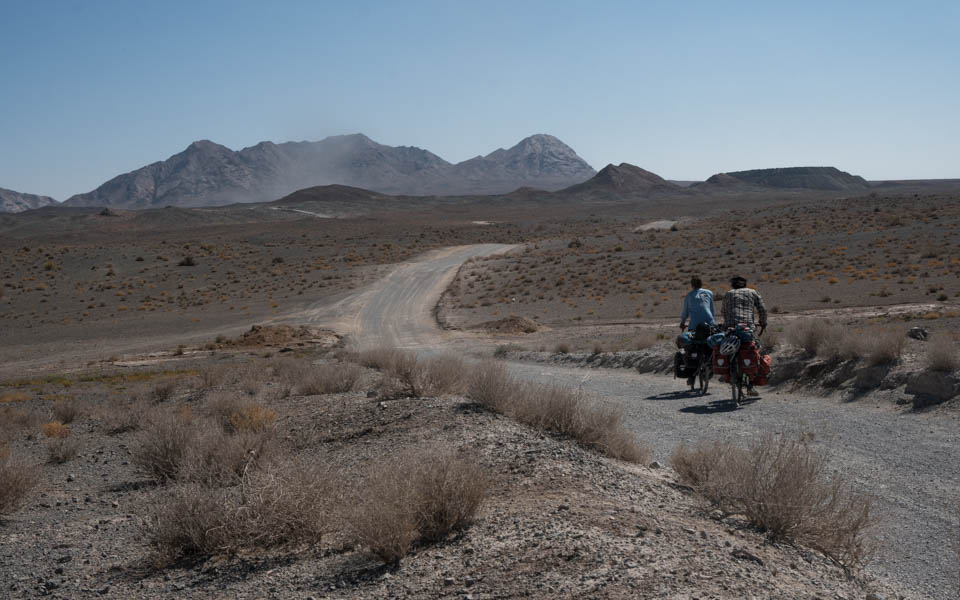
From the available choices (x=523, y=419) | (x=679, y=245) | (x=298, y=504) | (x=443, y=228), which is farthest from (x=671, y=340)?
(x=443, y=228)

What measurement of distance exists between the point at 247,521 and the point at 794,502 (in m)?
3.70

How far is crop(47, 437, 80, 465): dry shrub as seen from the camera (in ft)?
34.8

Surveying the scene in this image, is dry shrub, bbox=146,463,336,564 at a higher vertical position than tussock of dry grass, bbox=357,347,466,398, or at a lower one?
higher

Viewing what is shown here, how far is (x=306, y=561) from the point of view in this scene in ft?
16.4

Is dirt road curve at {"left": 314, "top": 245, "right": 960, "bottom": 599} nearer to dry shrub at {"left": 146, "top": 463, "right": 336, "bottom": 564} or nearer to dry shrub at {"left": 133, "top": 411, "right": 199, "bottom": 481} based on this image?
dry shrub at {"left": 146, "top": 463, "right": 336, "bottom": 564}

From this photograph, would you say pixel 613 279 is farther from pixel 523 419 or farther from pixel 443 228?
pixel 443 228

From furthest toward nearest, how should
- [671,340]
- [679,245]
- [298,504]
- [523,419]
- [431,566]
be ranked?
[679,245]
[671,340]
[523,419]
[298,504]
[431,566]

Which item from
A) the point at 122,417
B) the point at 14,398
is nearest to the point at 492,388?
the point at 122,417

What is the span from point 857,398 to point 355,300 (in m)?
39.9

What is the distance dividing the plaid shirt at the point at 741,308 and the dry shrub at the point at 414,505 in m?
6.90

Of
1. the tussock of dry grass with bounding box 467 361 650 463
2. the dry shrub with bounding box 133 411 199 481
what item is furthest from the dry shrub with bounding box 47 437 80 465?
the tussock of dry grass with bounding box 467 361 650 463

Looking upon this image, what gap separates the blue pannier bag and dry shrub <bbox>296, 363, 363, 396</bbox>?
6306 millimetres

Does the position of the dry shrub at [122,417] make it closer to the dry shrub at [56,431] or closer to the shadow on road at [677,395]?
the dry shrub at [56,431]

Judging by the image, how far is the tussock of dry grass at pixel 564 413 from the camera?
7359mm
